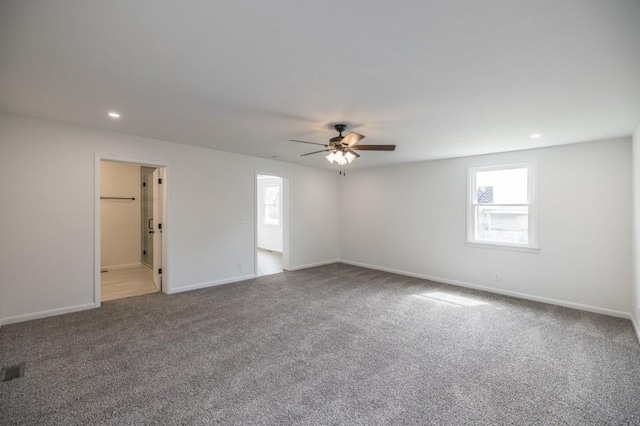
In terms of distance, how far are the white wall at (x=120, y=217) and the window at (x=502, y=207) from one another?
7.26m

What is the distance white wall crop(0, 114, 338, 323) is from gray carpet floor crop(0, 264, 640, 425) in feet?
1.55

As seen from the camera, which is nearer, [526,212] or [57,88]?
[57,88]

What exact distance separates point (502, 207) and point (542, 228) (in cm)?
67

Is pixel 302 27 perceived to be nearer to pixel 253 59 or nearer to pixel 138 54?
pixel 253 59

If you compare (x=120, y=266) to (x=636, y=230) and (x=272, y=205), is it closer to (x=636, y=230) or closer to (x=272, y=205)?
(x=272, y=205)

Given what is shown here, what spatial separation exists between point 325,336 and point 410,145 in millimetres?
3114

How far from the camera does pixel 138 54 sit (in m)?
2.02

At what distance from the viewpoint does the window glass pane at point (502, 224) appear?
4.70 metres

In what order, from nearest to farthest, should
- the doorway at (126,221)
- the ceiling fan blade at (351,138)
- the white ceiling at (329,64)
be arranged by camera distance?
1. the white ceiling at (329,64)
2. the ceiling fan blade at (351,138)
3. the doorway at (126,221)

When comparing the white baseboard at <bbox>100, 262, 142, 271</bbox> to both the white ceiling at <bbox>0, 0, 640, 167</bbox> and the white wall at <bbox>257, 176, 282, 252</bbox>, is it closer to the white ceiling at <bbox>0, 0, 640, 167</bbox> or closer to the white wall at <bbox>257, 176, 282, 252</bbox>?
the white wall at <bbox>257, 176, 282, 252</bbox>

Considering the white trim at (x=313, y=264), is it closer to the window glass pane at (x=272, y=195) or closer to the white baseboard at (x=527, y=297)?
the white baseboard at (x=527, y=297)

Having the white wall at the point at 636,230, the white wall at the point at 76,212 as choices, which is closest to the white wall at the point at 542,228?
the white wall at the point at 636,230

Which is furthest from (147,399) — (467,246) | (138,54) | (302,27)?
(467,246)

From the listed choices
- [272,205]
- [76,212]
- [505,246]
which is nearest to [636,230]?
[505,246]
